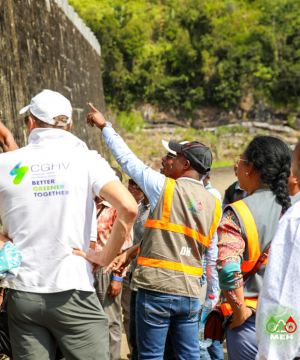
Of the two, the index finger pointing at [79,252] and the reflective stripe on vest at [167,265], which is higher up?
the index finger pointing at [79,252]

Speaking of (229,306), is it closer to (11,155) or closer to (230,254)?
(230,254)

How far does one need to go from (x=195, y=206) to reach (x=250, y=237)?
431mm

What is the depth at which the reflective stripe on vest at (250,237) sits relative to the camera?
205cm

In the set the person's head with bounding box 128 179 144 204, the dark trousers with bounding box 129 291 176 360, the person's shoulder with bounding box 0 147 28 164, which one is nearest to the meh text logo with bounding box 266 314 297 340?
the person's shoulder with bounding box 0 147 28 164

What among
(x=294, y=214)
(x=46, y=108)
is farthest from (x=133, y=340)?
(x=294, y=214)

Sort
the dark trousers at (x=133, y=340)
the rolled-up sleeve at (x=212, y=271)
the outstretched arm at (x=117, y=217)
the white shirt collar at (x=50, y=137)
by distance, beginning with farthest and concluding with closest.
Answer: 1. the rolled-up sleeve at (x=212, y=271)
2. the dark trousers at (x=133, y=340)
3. the white shirt collar at (x=50, y=137)
4. the outstretched arm at (x=117, y=217)

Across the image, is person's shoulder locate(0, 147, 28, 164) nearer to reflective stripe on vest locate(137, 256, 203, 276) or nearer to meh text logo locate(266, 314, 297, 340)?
reflective stripe on vest locate(137, 256, 203, 276)

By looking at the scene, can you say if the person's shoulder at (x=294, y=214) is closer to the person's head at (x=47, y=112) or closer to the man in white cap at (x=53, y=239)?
the man in white cap at (x=53, y=239)

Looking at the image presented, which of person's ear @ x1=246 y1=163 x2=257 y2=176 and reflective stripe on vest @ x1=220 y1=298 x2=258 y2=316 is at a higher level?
person's ear @ x1=246 y1=163 x2=257 y2=176

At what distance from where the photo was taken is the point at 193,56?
3553cm

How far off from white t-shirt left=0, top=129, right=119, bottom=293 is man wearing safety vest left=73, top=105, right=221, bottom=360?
51 cm

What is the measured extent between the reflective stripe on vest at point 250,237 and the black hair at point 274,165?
8.6 inches

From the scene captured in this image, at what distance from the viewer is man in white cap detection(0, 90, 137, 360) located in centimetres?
184

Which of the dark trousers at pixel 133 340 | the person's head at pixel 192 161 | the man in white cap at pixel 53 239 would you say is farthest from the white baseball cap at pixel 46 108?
the dark trousers at pixel 133 340
